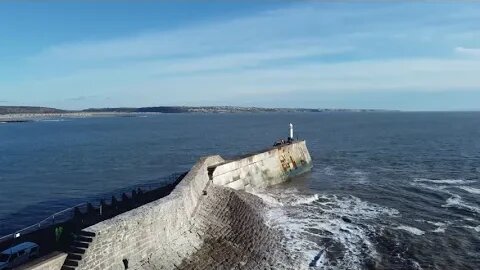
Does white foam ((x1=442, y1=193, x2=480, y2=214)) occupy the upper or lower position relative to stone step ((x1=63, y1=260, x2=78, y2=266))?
lower

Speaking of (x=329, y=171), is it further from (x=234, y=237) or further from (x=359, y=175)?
(x=234, y=237)

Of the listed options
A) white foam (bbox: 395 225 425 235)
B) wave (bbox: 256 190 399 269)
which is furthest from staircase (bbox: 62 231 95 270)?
white foam (bbox: 395 225 425 235)

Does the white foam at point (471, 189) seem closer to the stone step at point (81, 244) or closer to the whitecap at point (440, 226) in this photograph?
the whitecap at point (440, 226)

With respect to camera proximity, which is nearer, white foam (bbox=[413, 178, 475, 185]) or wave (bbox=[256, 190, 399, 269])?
wave (bbox=[256, 190, 399, 269])

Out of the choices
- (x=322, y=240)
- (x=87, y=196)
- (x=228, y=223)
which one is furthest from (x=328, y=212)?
(x=87, y=196)

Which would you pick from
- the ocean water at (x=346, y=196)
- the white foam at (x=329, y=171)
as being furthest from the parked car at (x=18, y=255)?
the white foam at (x=329, y=171)

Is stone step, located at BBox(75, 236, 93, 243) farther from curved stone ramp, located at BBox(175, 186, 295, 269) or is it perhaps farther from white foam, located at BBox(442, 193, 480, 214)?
white foam, located at BBox(442, 193, 480, 214)
